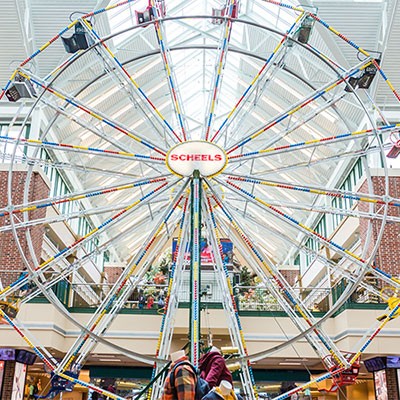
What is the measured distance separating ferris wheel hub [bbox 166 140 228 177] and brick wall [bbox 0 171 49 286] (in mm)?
11556

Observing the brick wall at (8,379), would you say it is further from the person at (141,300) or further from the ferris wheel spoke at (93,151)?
the ferris wheel spoke at (93,151)

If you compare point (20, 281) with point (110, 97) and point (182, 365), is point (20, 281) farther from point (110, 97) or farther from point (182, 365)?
point (110, 97)

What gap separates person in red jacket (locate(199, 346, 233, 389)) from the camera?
327 inches

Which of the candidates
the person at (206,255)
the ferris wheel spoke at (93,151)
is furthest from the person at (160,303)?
the ferris wheel spoke at (93,151)

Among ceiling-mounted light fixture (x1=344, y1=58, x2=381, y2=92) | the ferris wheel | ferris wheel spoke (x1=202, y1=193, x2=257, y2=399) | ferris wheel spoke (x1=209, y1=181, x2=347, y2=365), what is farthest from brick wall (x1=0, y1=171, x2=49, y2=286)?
ceiling-mounted light fixture (x1=344, y1=58, x2=381, y2=92)

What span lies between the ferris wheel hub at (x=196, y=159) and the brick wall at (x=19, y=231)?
37.9 ft

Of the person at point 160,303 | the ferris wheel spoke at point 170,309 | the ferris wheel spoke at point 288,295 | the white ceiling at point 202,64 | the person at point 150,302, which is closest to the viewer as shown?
the ferris wheel spoke at point 170,309

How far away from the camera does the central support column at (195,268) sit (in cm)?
1183

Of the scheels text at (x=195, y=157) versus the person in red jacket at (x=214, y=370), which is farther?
the scheels text at (x=195, y=157)

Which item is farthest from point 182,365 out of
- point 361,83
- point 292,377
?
point 292,377

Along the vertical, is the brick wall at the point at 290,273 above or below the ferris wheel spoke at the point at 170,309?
above

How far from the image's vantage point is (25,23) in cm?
2483

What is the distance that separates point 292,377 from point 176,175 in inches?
684

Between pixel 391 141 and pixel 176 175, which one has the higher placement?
pixel 391 141
